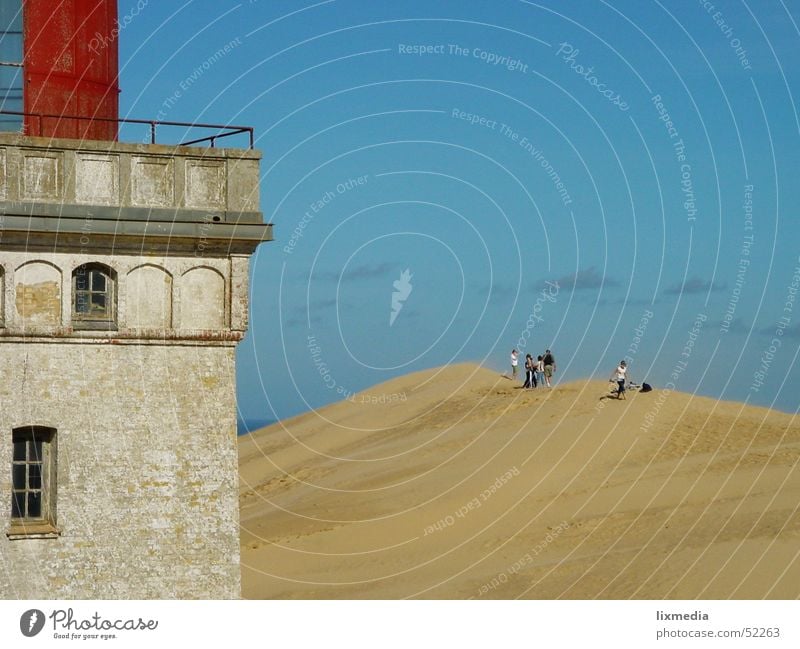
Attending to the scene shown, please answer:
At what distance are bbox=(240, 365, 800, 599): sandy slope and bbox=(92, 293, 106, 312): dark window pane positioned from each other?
13773 mm

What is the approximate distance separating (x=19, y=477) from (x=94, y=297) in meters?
2.92

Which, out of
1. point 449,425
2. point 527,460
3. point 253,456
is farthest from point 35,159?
point 253,456

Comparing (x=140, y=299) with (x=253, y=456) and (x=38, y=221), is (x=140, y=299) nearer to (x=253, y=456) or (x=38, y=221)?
(x=38, y=221)

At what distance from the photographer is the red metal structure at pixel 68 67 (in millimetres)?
21922

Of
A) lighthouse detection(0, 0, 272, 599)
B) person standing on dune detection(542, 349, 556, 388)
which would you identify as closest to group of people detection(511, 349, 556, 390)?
person standing on dune detection(542, 349, 556, 388)

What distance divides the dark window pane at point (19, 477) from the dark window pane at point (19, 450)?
0.12 m

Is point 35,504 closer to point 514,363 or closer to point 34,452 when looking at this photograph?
point 34,452

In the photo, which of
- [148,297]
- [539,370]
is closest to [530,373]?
[539,370]

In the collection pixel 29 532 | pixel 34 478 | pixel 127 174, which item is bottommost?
pixel 29 532

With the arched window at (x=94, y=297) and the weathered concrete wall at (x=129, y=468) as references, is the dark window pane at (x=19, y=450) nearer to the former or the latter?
the weathered concrete wall at (x=129, y=468)

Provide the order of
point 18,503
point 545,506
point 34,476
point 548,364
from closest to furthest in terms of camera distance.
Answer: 1. point 18,503
2. point 34,476
3. point 545,506
4. point 548,364

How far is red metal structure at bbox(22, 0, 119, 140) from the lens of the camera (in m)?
21.9

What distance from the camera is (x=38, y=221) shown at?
69.7 feet

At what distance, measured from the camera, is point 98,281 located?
22.0 meters
